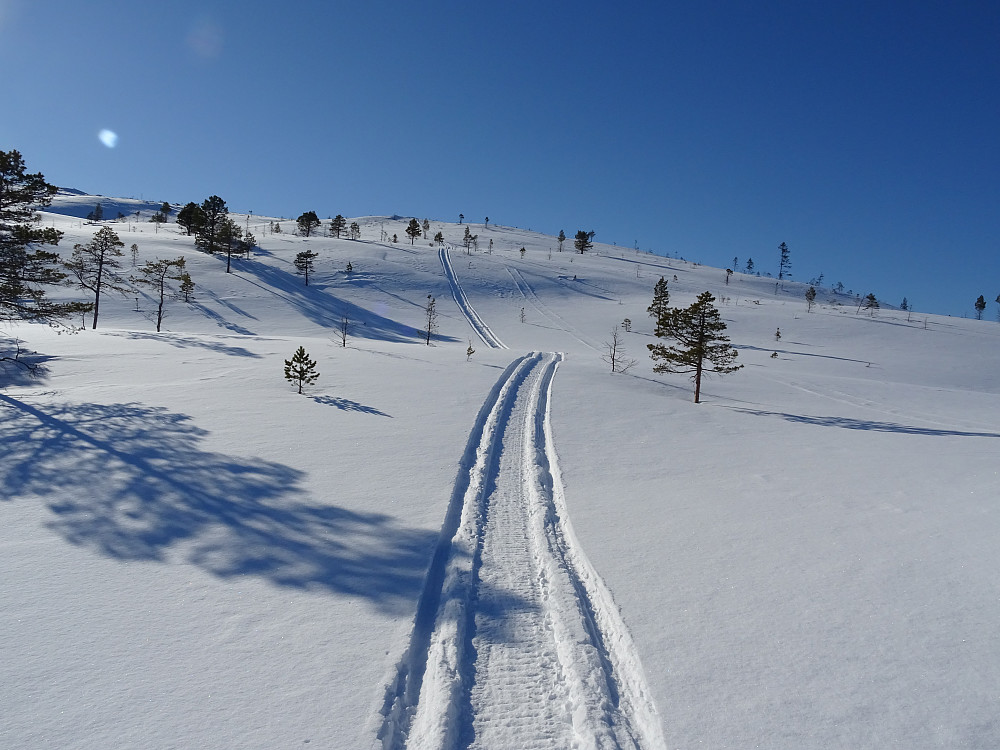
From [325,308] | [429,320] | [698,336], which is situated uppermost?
[325,308]

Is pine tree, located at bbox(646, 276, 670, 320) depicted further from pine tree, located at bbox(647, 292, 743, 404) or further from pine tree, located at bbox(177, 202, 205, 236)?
pine tree, located at bbox(177, 202, 205, 236)

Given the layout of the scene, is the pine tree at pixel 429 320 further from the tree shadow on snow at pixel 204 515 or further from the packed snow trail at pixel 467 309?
the tree shadow on snow at pixel 204 515

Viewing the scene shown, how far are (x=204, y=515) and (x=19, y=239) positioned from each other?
550 inches

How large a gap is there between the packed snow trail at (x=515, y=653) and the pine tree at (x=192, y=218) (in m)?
71.4

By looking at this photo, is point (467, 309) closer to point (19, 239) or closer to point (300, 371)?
point (300, 371)

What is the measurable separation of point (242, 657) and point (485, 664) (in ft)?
7.37

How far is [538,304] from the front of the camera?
66.9 meters

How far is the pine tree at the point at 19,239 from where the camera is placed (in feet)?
46.9

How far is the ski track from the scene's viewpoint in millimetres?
51269

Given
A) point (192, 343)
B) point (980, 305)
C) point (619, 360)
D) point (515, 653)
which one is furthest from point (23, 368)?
point (980, 305)

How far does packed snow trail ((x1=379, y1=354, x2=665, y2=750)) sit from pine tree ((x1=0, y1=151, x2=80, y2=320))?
1596cm

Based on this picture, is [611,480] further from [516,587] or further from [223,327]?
[223,327]

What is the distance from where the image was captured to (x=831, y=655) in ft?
15.6

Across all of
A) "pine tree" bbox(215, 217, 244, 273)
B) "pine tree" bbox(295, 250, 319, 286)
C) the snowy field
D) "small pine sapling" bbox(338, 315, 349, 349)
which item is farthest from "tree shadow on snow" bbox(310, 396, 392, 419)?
"pine tree" bbox(215, 217, 244, 273)
